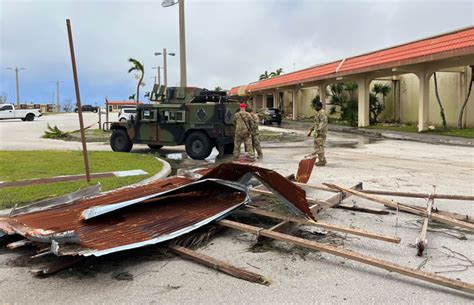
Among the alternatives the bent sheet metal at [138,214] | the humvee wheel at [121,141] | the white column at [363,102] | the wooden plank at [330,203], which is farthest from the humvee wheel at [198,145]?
the white column at [363,102]

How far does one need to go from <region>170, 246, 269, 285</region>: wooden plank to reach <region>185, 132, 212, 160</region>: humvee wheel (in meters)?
8.66

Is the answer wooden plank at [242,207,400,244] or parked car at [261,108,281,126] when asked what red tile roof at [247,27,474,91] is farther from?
wooden plank at [242,207,400,244]

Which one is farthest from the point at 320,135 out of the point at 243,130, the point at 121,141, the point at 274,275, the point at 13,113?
the point at 13,113

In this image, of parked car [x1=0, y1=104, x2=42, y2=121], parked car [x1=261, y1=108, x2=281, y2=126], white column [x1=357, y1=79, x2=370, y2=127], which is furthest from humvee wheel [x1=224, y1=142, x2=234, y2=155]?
parked car [x1=0, y1=104, x2=42, y2=121]

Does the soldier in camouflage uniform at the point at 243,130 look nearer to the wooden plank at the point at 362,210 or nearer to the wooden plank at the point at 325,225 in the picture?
the wooden plank at the point at 362,210

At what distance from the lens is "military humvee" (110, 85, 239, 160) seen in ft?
42.9

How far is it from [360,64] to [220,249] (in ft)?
80.7

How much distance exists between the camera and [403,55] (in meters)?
23.3

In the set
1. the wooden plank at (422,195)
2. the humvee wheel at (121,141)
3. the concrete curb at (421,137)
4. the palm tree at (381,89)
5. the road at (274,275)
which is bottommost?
the road at (274,275)

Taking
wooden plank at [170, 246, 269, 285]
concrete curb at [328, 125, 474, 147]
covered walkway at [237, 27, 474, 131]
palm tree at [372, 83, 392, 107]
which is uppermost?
covered walkway at [237, 27, 474, 131]

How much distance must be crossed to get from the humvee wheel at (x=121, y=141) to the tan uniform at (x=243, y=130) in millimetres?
4674

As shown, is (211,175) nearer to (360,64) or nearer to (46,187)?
(46,187)

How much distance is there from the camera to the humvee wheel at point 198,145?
13173mm

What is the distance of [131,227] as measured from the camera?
4727 millimetres
